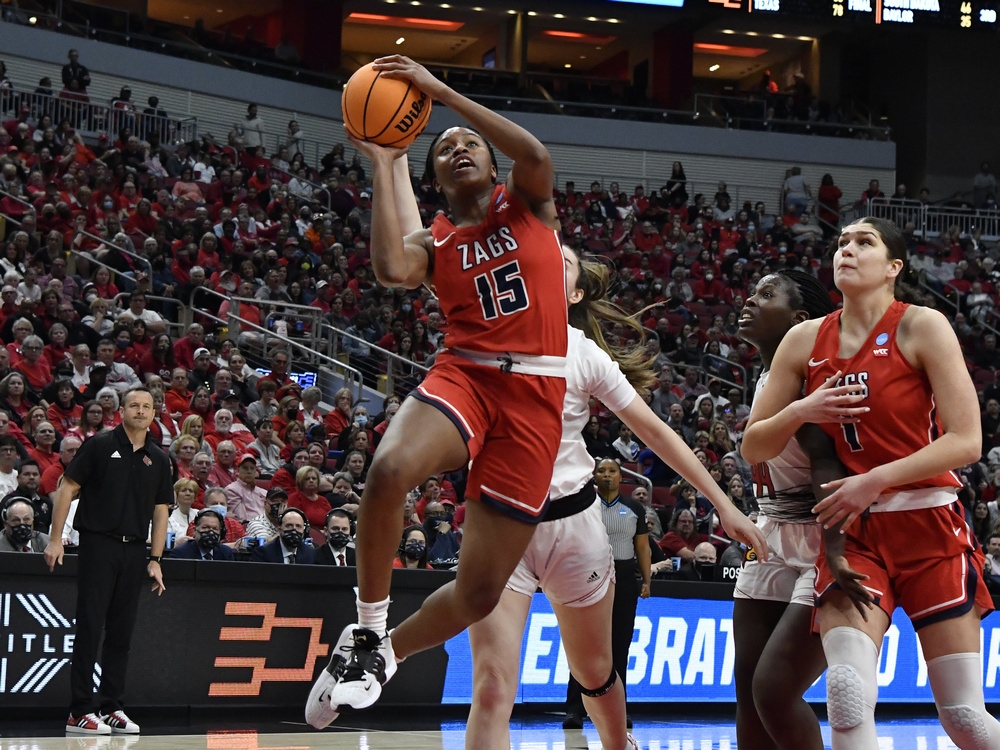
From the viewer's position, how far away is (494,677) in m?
4.69

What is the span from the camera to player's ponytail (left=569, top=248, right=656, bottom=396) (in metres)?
5.70

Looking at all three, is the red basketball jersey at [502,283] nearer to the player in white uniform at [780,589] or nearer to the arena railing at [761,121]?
the player in white uniform at [780,589]

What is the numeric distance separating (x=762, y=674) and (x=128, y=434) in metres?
5.35

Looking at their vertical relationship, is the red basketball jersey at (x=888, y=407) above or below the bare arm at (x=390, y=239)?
below

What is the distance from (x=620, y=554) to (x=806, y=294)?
→ 415 cm

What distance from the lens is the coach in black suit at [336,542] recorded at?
9.82 meters

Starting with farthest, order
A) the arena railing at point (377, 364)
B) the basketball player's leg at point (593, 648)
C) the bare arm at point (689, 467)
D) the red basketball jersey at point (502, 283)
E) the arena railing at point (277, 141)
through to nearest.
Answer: the arena railing at point (277, 141) < the arena railing at point (377, 364) < the basketball player's leg at point (593, 648) < the bare arm at point (689, 467) < the red basketball jersey at point (502, 283)

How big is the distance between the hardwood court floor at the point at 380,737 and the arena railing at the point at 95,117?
43.6ft

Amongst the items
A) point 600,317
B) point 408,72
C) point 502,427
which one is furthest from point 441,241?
point 600,317

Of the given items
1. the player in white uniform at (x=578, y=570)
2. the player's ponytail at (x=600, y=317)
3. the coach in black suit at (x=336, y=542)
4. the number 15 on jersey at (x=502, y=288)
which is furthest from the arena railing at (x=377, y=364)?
the number 15 on jersey at (x=502, y=288)

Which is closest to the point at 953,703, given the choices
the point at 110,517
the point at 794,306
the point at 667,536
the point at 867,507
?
the point at 867,507

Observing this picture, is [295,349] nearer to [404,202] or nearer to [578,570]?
[578,570]

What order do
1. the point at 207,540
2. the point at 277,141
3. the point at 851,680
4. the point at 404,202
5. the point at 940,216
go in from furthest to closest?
the point at 940,216
the point at 277,141
the point at 207,540
the point at 404,202
the point at 851,680

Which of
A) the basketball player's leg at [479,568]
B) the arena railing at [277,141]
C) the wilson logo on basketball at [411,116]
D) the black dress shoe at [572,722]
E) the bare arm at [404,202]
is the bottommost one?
the black dress shoe at [572,722]
